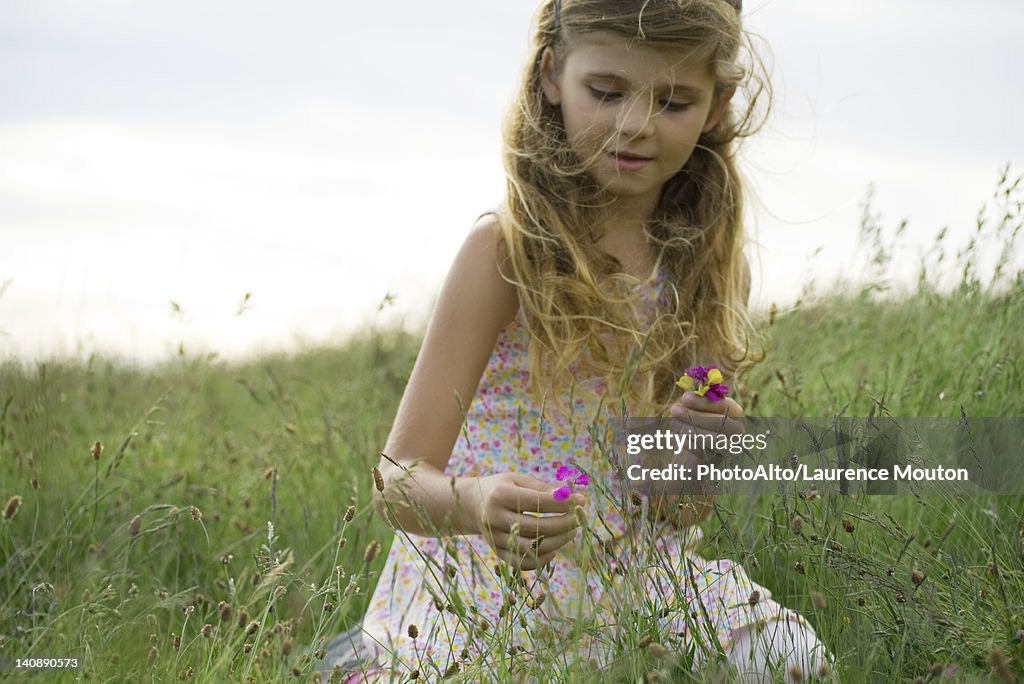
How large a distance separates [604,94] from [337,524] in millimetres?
1153

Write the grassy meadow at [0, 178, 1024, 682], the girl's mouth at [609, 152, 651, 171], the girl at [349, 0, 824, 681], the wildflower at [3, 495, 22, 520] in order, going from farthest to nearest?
1. the girl's mouth at [609, 152, 651, 171]
2. the girl at [349, 0, 824, 681]
3. the wildflower at [3, 495, 22, 520]
4. the grassy meadow at [0, 178, 1024, 682]

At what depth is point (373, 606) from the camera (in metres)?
2.48

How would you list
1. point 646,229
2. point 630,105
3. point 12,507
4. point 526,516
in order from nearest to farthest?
point 526,516
point 12,507
point 630,105
point 646,229

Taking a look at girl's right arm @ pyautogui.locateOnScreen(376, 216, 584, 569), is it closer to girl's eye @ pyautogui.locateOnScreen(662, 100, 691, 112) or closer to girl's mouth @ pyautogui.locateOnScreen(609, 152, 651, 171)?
girl's mouth @ pyautogui.locateOnScreen(609, 152, 651, 171)

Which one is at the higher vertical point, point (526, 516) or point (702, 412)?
point (702, 412)

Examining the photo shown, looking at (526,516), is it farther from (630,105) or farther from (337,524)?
(630,105)

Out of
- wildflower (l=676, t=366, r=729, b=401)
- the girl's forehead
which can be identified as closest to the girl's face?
the girl's forehead

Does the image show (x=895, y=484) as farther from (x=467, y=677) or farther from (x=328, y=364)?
(x=328, y=364)

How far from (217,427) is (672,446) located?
2711mm

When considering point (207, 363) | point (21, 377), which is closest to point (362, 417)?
point (207, 363)

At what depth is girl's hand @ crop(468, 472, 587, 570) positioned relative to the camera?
5.53 feet

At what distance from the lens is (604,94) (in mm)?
2381

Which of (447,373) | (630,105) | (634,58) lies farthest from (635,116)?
(447,373)
